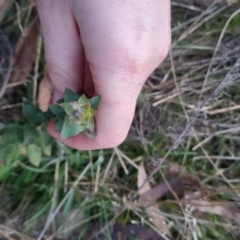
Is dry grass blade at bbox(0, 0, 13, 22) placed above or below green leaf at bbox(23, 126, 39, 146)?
above

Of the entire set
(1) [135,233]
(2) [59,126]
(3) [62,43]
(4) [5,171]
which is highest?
(3) [62,43]

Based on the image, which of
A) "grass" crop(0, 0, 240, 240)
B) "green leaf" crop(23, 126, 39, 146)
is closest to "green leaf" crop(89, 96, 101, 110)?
"green leaf" crop(23, 126, 39, 146)

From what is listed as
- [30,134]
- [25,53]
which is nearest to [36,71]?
[25,53]

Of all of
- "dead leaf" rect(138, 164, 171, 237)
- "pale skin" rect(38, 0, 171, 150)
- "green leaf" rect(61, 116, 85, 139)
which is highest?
"pale skin" rect(38, 0, 171, 150)

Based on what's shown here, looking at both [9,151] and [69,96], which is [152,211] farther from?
[69,96]

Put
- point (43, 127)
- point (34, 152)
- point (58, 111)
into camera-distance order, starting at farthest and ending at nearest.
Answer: point (34, 152) < point (43, 127) < point (58, 111)

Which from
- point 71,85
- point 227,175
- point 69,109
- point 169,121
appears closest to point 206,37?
point 169,121

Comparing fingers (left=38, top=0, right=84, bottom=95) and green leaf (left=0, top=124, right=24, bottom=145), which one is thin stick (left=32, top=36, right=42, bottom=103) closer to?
green leaf (left=0, top=124, right=24, bottom=145)

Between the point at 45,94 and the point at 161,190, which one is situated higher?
the point at 45,94
